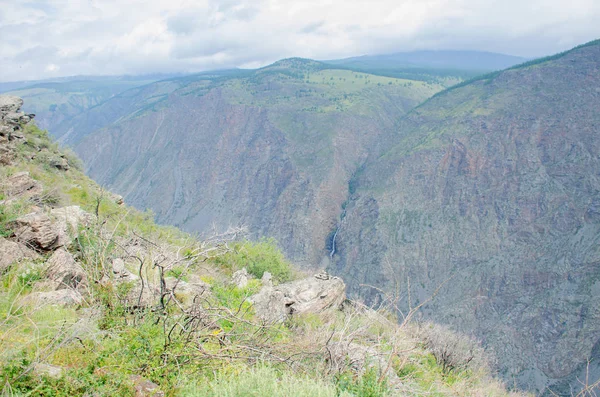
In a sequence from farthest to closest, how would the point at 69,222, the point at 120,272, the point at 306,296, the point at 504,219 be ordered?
the point at 504,219
the point at 306,296
the point at 69,222
the point at 120,272

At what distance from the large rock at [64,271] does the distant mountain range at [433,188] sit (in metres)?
5.89

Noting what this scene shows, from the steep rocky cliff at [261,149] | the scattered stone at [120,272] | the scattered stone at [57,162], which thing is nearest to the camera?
the scattered stone at [120,272]

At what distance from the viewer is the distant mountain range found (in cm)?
3459

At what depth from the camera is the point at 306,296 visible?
36.0 ft

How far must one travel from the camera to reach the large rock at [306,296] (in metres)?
9.17

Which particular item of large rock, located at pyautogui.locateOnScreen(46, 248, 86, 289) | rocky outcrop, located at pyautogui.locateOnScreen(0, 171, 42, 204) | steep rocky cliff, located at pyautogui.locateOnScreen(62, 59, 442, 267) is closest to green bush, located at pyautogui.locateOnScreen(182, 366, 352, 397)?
large rock, located at pyautogui.locateOnScreen(46, 248, 86, 289)

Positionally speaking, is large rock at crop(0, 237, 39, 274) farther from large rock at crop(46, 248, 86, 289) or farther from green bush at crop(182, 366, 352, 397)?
green bush at crop(182, 366, 352, 397)

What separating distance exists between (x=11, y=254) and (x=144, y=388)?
3.36 meters

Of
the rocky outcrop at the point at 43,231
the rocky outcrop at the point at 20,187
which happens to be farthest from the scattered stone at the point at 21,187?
the rocky outcrop at the point at 43,231

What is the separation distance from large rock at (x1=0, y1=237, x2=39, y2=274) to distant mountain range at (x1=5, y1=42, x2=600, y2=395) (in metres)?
6.54

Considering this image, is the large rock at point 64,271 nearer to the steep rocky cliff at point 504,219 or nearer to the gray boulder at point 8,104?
the gray boulder at point 8,104

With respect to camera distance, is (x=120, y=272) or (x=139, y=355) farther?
(x=120, y=272)

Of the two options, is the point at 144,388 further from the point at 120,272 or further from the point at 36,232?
the point at 36,232

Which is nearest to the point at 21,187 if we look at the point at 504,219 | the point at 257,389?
the point at 257,389
